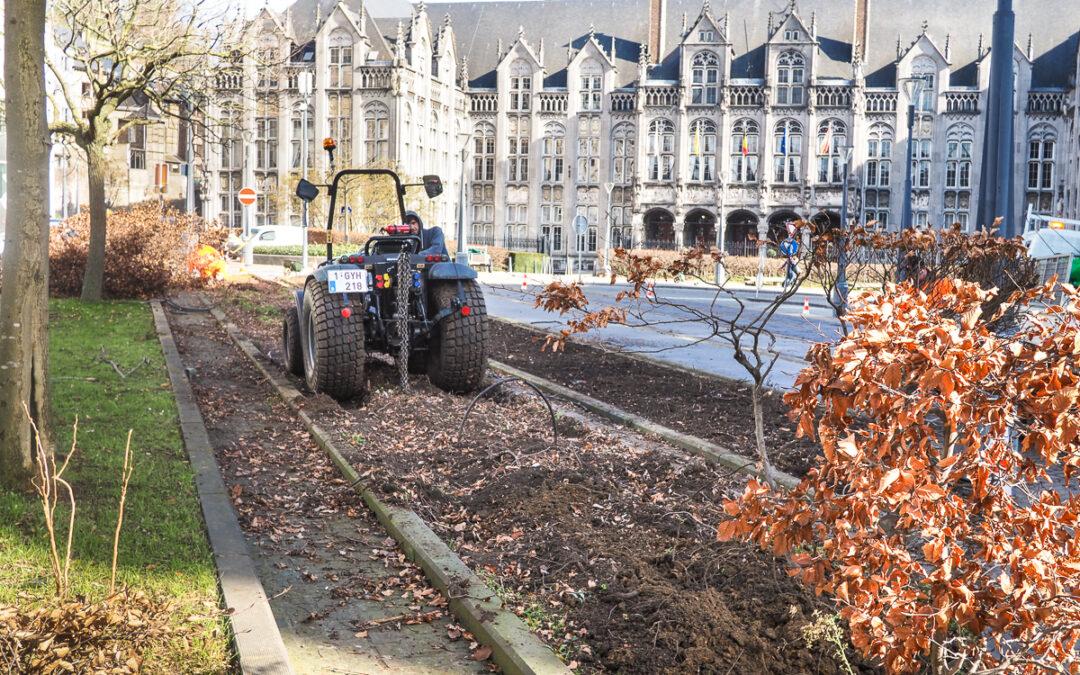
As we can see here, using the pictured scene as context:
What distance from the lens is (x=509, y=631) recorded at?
4.71 m

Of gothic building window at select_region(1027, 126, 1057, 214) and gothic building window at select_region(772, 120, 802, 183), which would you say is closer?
gothic building window at select_region(1027, 126, 1057, 214)

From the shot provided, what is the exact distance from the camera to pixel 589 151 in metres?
75.7

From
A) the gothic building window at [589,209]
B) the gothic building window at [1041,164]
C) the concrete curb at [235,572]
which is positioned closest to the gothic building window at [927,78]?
the gothic building window at [1041,164]

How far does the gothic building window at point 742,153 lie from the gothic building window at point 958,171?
37.9ft

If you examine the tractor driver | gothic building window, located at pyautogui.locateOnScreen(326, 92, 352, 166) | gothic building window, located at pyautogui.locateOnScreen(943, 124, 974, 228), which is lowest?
the tractor driver

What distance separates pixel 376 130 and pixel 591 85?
15.1 m

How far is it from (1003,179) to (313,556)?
383 inches

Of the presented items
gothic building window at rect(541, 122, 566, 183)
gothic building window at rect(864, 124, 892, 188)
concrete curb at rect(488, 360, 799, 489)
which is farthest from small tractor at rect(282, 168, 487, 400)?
gothic building window at rect(541, 122, 566, 183)

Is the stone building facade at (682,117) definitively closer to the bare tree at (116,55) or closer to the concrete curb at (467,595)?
the bare tree at (116,55)

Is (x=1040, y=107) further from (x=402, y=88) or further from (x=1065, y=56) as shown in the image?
(x=402, y=88)

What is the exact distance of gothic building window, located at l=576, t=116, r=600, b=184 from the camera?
75375 mm

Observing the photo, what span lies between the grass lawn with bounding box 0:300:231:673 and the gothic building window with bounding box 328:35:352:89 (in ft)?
205

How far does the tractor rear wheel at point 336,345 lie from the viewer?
10570mm

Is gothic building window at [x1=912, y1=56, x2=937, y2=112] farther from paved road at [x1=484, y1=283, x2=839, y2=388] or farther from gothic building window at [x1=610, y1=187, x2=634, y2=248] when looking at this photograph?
paved road at [x1=484, y1=283, x2=839, y2=388]
